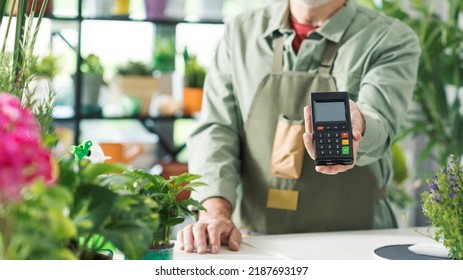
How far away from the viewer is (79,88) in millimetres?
3459

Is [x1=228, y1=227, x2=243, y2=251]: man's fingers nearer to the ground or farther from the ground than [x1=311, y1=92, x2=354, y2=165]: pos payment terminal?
nearer to the ground

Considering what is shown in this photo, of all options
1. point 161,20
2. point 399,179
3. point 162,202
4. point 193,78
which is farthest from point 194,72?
point 162,202

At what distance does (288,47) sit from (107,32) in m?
1.77

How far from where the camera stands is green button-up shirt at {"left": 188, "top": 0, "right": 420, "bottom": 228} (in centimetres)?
201

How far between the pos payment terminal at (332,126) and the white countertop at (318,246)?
0.83ft

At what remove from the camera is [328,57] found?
2137mm

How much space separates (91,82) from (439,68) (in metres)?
1.54

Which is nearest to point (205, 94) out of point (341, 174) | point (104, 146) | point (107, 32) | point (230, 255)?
point (341, 174)

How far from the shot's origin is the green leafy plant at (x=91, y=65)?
138 inches

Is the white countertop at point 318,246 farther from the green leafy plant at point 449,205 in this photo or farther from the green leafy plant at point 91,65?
the green leafy plant at point 91,65

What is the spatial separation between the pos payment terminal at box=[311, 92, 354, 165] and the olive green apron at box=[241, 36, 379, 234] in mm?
589

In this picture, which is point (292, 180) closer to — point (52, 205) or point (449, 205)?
point (449, 205)

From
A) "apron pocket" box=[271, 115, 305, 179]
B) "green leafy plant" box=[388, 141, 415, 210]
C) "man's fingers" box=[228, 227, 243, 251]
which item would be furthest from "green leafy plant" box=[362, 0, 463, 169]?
"man's fingers" box=[228, 227, 243, 251]

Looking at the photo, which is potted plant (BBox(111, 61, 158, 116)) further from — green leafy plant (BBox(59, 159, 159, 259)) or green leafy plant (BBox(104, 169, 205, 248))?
green leafy plant (BBox(59, 159, 159, 259))
